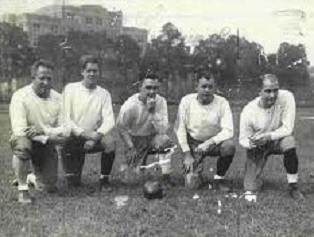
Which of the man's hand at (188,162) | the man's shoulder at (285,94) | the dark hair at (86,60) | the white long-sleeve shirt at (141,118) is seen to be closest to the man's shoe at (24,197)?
the white long-sleeve shirt at (141,118)

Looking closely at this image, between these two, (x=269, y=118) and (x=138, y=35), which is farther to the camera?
(x=138, y=35)

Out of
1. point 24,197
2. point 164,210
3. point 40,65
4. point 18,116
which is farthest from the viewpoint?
point 40,65

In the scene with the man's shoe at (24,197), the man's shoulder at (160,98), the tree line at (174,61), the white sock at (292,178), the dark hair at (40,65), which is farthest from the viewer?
the man's shoulder at (160,98)

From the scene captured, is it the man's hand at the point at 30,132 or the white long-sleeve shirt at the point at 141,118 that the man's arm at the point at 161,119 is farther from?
the man's hand at the point at 30,132

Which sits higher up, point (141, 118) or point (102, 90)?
point (102, 90)

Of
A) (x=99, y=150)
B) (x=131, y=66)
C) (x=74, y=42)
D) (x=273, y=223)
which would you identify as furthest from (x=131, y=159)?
(x=273, y=223)

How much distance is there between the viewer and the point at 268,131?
5820 millimetres

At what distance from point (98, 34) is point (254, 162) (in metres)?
2.04

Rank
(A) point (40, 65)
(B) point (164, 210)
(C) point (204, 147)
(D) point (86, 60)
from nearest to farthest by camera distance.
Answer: (B) point (164, 210)
(A) point (40, 65)
(D) point (86, 60)
(C) point (204, 147)

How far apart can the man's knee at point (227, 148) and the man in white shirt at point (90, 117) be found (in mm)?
1101

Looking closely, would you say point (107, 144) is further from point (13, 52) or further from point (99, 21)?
point (13, 52)

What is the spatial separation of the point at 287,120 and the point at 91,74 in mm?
1997

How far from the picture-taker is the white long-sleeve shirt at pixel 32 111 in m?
5.44

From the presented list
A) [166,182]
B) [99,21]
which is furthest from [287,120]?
[99,21]
